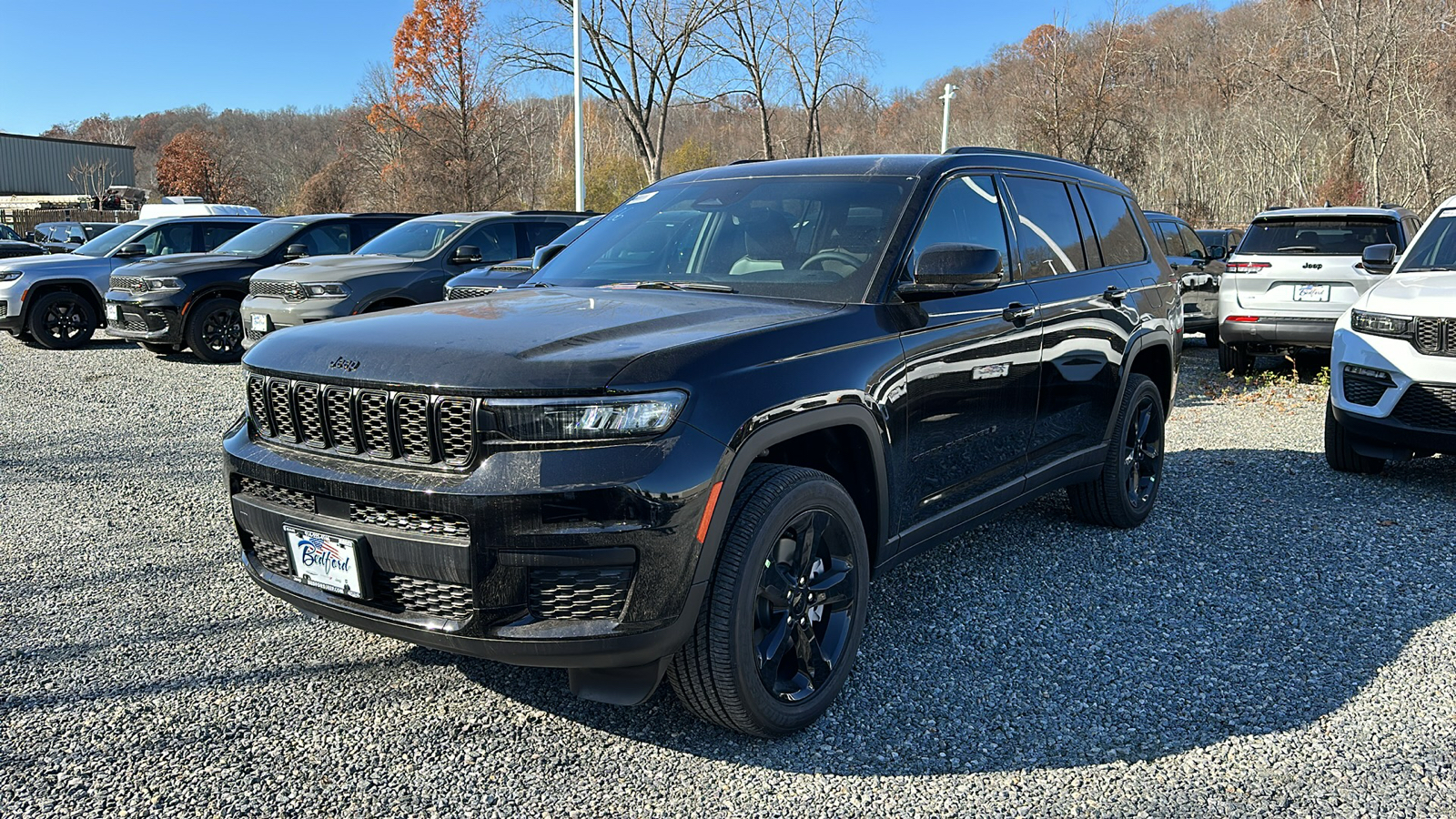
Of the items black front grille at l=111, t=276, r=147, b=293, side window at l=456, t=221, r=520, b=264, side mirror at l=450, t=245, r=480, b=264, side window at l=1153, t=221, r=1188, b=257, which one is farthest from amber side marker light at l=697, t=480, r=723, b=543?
black front grille at l=111, t=276, r=147, b=293

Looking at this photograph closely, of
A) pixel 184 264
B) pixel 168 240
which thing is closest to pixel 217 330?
pixel 184 264

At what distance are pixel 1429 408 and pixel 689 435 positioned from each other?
5.00m

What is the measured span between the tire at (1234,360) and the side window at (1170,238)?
4.87ft

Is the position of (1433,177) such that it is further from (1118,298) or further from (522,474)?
(522,474)

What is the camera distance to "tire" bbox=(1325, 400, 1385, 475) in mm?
6414

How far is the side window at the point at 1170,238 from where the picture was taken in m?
12.2

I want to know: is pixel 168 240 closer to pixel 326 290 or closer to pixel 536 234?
pixel 326 290

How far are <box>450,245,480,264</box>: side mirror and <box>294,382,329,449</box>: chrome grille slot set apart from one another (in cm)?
711

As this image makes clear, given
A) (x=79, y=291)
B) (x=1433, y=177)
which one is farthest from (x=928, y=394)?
(x=1433, y=177)

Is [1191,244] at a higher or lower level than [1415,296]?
higher

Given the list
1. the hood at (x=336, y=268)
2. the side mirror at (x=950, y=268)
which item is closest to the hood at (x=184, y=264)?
the hood at (x=336, y=268)

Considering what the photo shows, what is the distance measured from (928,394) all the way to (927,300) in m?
0.36

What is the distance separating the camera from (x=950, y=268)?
349 cm

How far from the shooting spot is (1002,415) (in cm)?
413
